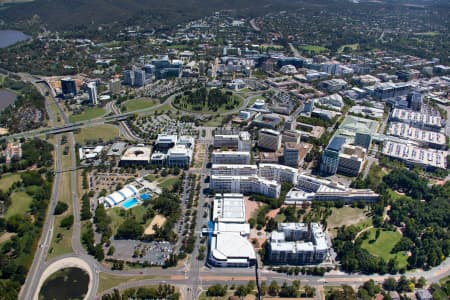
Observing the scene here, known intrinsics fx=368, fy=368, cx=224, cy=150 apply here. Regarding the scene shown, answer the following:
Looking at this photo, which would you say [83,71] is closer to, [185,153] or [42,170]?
[42,170]

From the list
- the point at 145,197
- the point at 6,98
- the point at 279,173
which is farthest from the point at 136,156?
the point at 6,98

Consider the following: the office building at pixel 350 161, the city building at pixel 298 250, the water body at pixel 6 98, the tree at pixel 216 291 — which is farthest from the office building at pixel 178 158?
the water body at pixel 6 98

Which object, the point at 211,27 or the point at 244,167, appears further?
the point at 211,27

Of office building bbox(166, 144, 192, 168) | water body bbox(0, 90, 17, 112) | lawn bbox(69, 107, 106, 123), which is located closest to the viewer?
office building bbox(166, 144, 192, 168)

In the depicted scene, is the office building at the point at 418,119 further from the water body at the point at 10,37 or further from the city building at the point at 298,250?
the water body at the point at 10,37

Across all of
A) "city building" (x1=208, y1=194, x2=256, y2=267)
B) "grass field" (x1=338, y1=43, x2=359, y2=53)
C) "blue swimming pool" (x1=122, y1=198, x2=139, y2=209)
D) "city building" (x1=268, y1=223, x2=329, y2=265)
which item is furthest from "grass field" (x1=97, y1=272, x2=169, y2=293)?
"grass field" (x1=338, y1=43, x2=359, y2=53)

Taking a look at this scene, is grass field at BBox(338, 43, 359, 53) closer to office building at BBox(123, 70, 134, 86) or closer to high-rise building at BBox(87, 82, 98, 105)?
office building at BBox(123, 70, 134, 86)

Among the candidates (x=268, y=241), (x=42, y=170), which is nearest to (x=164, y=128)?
(x=42, y=170)
